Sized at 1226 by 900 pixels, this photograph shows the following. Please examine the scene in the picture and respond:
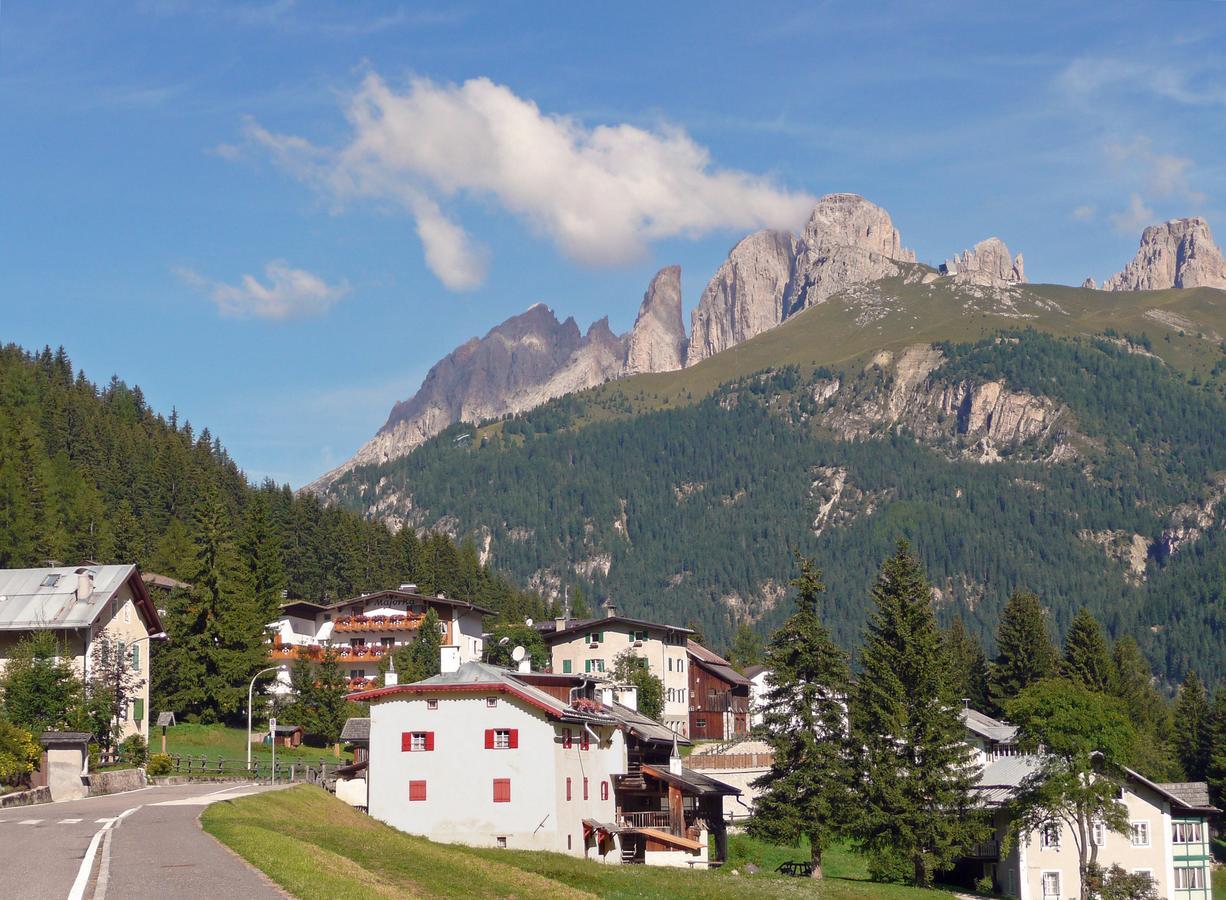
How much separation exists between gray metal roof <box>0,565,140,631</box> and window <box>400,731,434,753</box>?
22.9 m

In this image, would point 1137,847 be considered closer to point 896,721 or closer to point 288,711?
point 896,721

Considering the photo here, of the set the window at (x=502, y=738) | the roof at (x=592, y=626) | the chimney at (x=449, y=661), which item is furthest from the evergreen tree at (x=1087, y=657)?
the window at (x=502, y=738)

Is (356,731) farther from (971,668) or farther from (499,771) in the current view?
(971,668)

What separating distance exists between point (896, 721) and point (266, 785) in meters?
32.3

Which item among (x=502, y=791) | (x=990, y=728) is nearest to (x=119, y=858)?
(x=502, y=791)

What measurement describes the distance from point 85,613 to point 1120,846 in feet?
202

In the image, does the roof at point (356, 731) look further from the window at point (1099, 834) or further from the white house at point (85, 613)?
the window at point (1099, 834)

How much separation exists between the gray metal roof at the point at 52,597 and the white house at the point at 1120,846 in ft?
163

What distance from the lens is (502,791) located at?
6988cm

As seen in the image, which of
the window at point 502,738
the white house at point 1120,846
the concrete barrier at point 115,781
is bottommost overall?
the white house at point 1120,846

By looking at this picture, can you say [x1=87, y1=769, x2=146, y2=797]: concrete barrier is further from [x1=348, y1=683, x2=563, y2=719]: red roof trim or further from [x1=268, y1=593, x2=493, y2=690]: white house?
[x1=268, y1=593, x2=493, y2=690]: white house

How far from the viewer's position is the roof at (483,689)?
2763 inches

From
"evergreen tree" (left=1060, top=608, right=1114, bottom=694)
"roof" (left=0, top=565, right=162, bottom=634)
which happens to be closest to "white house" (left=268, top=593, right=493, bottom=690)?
"roof" (left=0, top=565, right=162, bottom=634)

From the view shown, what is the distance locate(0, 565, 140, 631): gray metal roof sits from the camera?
275 feet
